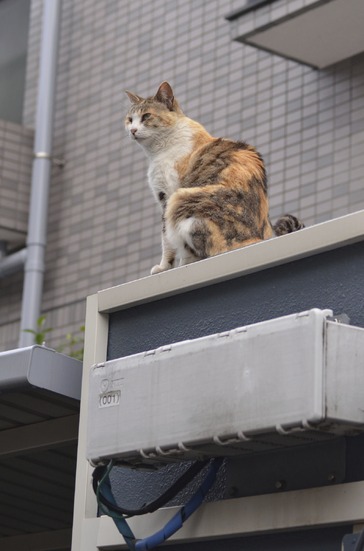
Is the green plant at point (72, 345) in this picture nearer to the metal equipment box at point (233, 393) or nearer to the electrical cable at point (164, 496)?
the electrical cable at point (164, 496)

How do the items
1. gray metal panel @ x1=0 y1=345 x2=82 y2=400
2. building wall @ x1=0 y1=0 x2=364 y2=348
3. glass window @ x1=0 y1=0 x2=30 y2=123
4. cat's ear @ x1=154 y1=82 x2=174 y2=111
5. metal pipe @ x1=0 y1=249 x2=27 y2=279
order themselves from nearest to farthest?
gray metal panel @ x1=0 y1=345 x2=82 y2=400
cat's ear @ x1=154 y1=82 x2=174 y2=111
building wall @ x1=0 y1=0 x2=364 y2=348
metal pipe @ x1=0 y1=249 x2=27 y2=279
glass window @ x1=0 y1=0 x2=30 y2=123

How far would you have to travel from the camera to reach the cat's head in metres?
7.01

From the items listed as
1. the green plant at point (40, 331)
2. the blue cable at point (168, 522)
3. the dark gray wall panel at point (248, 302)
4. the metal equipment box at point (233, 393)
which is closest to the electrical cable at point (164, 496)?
the blue cable at point (168, 522)

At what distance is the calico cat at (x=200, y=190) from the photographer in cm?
585

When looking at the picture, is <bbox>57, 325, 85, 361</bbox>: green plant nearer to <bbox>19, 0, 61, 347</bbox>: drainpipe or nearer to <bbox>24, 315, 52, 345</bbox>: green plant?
<bbox>24, 315, 52, 345</bbox>: green plant

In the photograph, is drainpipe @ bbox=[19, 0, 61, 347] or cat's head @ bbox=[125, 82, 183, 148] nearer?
cat's head @ bbox=[125, 82, 183, 148]

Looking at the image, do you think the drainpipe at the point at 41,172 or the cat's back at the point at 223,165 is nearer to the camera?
the cat's back at the point at 223,165

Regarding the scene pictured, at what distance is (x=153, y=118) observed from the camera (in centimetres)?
705

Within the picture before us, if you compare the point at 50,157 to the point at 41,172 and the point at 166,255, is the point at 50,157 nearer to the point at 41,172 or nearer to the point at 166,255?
the point at 41,172

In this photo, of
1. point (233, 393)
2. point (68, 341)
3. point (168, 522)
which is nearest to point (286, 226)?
point (168, 522)

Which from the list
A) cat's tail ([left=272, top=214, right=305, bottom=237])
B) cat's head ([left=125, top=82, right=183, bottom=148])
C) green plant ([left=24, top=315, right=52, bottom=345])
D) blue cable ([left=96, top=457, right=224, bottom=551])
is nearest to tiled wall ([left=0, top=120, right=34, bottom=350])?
green plant ([left=24, top=315, right=52, bottom=345])

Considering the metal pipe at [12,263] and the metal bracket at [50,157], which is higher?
the metal bracket at [50,157]

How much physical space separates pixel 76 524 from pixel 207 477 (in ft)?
2.37

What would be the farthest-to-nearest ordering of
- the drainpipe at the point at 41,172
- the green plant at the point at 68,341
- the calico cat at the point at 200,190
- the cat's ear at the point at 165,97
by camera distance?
1. the drainpipe at the point at 41,172
2. the green plant at the point at 68,341
3. the cat's ear at the point at 165,97
4. the calico cat at the point at 200,190
